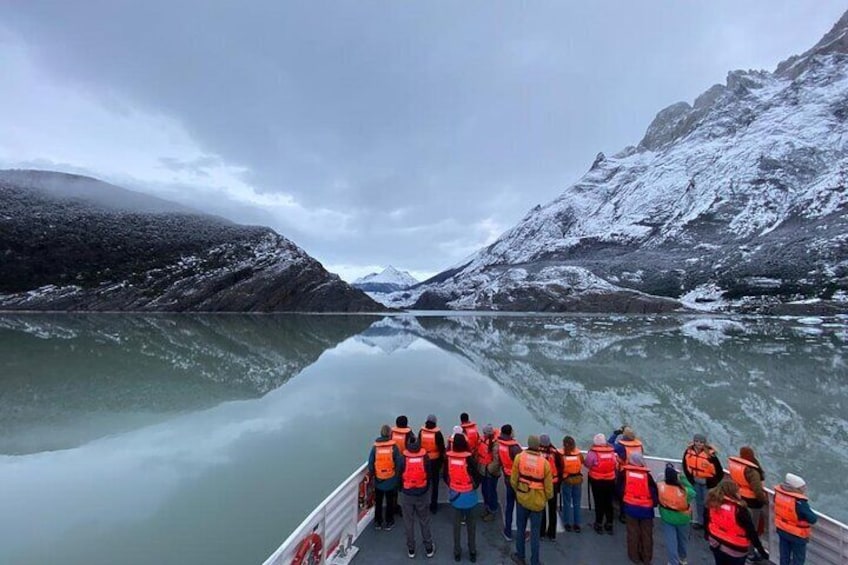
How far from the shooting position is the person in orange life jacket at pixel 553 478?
9047 mm

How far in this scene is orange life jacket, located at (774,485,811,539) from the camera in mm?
7332

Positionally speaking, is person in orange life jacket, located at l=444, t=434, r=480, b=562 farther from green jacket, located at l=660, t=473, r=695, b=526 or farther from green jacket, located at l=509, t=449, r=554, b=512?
green jacket, located at l=660, t=473, r=695, b=526

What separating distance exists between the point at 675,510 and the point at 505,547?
3.27m

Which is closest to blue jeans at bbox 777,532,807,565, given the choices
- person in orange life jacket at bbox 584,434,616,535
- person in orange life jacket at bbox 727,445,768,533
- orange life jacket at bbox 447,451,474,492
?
person in orange life jacket at bbox 727,445,768,533

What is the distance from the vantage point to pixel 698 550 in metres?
8.83

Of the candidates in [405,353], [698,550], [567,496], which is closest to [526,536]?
[567,496]

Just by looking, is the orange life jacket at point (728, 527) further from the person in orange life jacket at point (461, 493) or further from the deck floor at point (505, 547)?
the person in orange life jacket at point (461, 493)

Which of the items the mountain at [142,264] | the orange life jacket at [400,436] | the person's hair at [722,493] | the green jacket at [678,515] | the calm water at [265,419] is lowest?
the calm water at [265,419]

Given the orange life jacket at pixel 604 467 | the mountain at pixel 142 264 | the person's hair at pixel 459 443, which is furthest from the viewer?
the mountain at pixel 142 264

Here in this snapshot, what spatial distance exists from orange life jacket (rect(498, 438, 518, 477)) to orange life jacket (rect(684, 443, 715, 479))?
3714 millimetres

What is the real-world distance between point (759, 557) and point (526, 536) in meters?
4.23

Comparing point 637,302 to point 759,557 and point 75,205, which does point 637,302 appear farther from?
point 75,205

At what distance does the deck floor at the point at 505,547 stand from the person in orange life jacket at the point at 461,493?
14.4 inches

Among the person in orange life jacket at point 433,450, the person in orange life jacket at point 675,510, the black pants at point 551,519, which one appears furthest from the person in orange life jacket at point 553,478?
the person in orange life jacket at point 433,450
